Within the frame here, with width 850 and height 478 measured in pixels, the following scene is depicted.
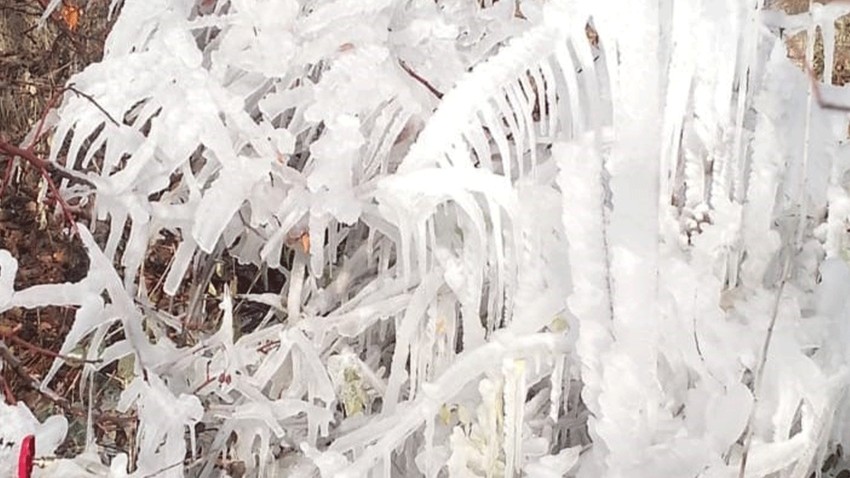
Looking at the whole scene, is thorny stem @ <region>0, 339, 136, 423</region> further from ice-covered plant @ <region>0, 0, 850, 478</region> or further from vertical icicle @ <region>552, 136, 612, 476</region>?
vertical icicle @ <region>552, 136, 612, 476</region>

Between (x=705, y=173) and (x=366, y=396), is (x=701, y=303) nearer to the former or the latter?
(x=705, y=173)

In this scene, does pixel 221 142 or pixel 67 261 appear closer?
pixel 221 142

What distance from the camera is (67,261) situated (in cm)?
165

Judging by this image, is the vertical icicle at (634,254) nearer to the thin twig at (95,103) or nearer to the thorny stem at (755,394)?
→ the thorny stem at (755,394)

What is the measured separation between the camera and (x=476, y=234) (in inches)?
47.5

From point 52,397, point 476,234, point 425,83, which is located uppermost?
point 425,83

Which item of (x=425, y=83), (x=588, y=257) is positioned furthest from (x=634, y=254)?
(x=425, y=83)

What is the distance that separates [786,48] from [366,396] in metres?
0.66

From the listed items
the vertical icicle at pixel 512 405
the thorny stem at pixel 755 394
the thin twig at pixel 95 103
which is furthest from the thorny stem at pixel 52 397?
the thorny stem at pixel 755 394

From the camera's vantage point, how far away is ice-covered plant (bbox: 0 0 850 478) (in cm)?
108

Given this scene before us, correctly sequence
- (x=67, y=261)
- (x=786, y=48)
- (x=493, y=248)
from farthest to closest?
Answer: (x=67, y=261) → (x=786, y=48) → (x=493, y=248)

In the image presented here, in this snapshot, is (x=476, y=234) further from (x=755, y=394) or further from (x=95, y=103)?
(x=95, y=103)

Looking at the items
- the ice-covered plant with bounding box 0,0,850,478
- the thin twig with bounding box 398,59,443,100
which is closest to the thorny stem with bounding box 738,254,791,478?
the ice-covered plant with bounding box 0,0,850,478

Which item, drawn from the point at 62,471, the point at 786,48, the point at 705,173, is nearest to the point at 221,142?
the point at 62,471
